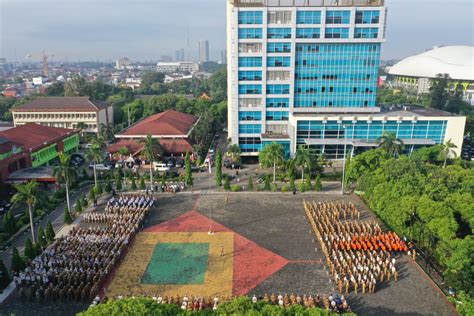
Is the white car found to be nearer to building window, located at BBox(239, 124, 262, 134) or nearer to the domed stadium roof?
building window, located at BBox(239, 124, 262, 134)

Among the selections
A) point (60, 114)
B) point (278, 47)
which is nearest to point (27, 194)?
point (278, 47)

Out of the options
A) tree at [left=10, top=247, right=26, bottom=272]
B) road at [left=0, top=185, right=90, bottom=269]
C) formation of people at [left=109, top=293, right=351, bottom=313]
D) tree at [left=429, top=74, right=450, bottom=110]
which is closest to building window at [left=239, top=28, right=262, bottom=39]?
road at [left=0, top=185, right=90, bottom=269]

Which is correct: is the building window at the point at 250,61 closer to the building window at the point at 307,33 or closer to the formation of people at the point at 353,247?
the building window at the point at 307,33

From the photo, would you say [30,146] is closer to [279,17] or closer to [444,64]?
[279,17]

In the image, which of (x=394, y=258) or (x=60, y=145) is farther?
(x=60, y=145)

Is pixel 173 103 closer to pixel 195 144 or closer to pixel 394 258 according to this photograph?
pixel 195 144

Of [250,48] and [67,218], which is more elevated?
[250,48]

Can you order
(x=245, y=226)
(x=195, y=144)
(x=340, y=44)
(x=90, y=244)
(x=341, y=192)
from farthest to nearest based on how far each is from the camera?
(x=195, y=144)
(x=340, y=44)
(x=341, y=192)
(x=245, y=226)
(x=90, y=244)

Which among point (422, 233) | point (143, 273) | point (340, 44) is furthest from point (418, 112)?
point (143, 273)
